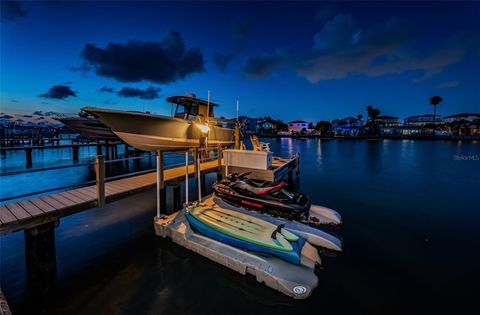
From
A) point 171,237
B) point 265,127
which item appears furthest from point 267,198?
point 265,127

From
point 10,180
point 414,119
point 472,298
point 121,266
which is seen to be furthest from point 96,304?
point 414,119

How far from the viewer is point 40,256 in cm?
502

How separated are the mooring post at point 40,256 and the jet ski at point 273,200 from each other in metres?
5.16

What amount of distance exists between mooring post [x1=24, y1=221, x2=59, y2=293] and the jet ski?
516 centimetres

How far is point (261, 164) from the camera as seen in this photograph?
10.8m

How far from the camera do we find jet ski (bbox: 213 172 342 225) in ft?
23.8

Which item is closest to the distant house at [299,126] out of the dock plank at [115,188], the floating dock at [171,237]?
the dock plank at [115,188]

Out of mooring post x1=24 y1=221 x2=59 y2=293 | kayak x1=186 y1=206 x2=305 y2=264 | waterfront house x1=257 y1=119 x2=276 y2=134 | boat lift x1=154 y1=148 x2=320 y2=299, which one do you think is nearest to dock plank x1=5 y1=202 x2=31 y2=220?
mooring post x1=24 y1=221 x2=59 y2=293

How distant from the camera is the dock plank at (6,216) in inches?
167

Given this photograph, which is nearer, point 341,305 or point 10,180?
point 341,305

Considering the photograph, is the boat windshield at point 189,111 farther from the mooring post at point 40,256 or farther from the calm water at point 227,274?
the mooring post at point 40,256

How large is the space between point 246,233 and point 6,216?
17.2ft

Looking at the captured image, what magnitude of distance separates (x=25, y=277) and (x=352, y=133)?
413ft

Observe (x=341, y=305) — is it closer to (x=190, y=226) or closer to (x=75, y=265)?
(x=190, y=226)
